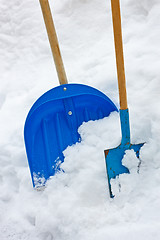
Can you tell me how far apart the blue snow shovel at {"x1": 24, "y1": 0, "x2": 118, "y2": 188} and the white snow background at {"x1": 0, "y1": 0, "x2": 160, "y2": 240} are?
5cm

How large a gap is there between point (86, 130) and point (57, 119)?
145 millimetres

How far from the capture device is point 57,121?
121cm

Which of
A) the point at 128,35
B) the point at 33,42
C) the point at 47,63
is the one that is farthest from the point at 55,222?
the point at 33,42

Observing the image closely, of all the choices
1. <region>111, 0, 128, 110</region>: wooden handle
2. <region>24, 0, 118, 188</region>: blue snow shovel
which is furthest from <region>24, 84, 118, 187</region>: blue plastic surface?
<region>111, 0, 128, 110</region>: wooden handle

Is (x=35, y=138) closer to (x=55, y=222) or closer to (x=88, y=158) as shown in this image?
(x=88, y=158)

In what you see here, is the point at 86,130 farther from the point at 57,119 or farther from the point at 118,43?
the point at 118,43

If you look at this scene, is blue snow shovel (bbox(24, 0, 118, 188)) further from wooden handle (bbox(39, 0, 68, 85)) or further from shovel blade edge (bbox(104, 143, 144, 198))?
shovel blade edge (bbox(104, 143, 144, 198))

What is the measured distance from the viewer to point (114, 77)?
136 centimetres

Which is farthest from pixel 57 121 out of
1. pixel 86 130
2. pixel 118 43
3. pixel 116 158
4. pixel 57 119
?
pixel 118 43

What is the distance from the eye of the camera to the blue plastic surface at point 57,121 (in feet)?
3.80

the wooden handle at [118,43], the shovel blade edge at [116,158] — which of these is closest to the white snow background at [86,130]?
the shovel blade edge at [116,158]

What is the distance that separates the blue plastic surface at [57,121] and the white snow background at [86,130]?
47 mm

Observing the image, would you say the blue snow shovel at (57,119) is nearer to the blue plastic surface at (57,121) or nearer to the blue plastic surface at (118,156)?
the blue plastic surface at (57,121)

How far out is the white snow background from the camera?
0.99m
